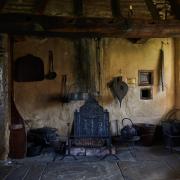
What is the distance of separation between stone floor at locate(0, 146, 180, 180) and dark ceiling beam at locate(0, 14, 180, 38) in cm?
230

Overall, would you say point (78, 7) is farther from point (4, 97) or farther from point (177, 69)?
point (177, 69)

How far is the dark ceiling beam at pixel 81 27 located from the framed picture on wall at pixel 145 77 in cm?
199

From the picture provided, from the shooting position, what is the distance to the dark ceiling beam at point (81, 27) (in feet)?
15.1

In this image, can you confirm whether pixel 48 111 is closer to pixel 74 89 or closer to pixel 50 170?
pixel 74 89

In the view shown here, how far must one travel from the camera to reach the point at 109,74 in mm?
6938

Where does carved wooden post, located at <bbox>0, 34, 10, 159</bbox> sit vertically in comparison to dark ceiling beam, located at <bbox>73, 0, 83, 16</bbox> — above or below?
below

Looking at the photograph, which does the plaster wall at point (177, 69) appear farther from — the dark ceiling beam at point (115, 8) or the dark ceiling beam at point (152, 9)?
the dark ceiling beam at point (115, 8)

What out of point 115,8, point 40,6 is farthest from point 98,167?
point 40,6

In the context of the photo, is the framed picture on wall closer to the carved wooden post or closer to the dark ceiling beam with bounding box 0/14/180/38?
the dark ceiling beam with bounding box 0/14/180/38

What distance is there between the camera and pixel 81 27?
4.73 meters

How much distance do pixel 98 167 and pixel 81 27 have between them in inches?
95.4

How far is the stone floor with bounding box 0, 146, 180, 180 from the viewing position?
15.4 ft

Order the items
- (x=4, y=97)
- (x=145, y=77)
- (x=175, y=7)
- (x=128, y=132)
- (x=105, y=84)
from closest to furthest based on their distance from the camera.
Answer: (x=4, y=97), (x=175, y=7), (x=128, y=132), (x=105, y=84), (x=145, y=77)

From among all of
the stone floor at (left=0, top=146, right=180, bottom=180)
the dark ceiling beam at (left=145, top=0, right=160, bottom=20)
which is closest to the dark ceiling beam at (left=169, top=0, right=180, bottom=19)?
the dark ceiling beam at (left=145, top=0, right=160, bottom=20)
